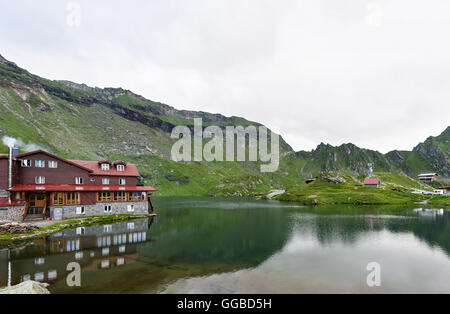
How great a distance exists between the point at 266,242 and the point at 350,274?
60.6 feet

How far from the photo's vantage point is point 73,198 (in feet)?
196

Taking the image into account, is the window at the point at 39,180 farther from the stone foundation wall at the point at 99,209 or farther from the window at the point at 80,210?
the window at the point at 80,210

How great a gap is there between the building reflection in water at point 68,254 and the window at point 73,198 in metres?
12.0

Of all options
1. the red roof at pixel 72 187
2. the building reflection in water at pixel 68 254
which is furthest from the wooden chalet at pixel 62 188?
the building reflection in water at pixel 68 254

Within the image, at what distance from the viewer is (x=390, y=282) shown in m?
27.2

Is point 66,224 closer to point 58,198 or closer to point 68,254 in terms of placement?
point 58,198

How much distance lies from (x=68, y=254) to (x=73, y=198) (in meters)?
30.7

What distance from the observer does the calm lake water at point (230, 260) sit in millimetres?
25047

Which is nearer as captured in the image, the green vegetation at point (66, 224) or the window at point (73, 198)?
the green vegetation at point (66, 224)

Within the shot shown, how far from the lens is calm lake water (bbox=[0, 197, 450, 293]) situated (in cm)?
2505

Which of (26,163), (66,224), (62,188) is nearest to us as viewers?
(66,224)

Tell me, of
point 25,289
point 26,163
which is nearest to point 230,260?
point 25,289
